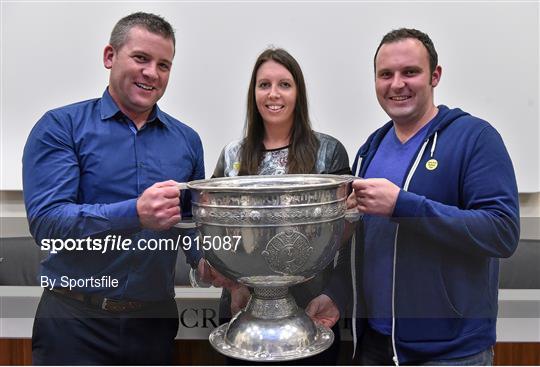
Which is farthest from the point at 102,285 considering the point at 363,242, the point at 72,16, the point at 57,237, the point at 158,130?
the point at 72,16

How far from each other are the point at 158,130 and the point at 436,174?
491 millimetres

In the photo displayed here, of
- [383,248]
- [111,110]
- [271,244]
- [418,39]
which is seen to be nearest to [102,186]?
[111,110]

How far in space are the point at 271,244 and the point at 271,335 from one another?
14cm

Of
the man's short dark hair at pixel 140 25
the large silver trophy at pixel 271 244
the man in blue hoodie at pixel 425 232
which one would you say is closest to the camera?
the large silver trophy at pixel 271 244

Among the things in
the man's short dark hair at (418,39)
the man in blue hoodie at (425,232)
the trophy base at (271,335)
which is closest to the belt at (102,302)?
the trophy base at (271,335)

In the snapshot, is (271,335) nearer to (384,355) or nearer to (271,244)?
(271,244)

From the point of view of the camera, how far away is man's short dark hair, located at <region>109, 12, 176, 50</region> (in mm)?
720

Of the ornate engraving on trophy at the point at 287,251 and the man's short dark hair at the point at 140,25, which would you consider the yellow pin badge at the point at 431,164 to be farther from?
the man's short dark hair at the point at 140,25

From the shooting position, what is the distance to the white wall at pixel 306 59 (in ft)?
2.70

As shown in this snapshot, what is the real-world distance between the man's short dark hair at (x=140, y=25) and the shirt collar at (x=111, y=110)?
9 cm

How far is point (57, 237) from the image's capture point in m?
0.64

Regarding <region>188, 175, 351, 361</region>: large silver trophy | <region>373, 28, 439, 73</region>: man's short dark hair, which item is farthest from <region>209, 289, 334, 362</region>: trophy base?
<region>373, 28, 439, 73</region>: man's short dark hair

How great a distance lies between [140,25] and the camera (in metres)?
0.72

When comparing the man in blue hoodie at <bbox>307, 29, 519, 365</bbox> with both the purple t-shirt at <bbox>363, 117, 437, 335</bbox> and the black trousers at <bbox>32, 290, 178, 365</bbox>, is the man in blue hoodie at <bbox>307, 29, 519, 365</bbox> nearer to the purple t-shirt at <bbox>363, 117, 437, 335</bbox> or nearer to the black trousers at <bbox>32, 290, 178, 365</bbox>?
the purple t-shirt at <bbox>363, 117, 437, 335</bbox>
